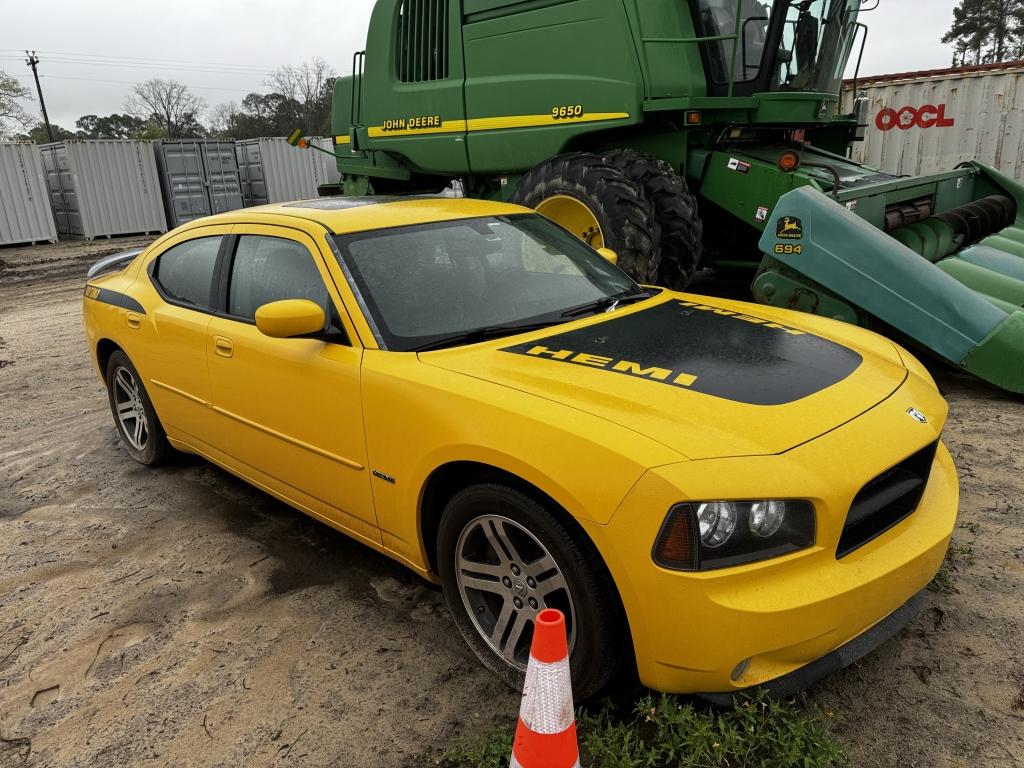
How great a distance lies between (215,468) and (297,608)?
1920mm

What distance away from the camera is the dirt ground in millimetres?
2328

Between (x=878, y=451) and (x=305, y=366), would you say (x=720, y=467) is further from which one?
(x=305, y=366)

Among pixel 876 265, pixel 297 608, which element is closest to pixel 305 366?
pixel 297 608

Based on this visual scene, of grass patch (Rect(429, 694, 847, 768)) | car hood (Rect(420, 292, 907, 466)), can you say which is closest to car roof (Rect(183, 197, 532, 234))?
car hood (Rect(420, 292, 907, 466))

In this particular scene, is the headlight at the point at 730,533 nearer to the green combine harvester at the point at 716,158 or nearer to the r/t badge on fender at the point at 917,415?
the r/t badge on fender at the point at 917,415

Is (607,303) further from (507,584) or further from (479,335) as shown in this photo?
(507,584)

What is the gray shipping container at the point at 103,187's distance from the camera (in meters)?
18.2

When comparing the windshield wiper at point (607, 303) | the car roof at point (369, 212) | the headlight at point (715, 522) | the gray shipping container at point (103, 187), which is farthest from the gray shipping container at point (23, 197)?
the headlight at point (715, 522)

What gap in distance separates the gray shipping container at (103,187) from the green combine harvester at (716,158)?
1356 centimetres

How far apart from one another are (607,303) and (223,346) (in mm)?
1798

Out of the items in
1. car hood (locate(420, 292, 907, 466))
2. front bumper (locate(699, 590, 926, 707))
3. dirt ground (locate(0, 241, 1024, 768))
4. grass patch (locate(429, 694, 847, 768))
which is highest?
car hood (locate(420, 292, 907, 466))

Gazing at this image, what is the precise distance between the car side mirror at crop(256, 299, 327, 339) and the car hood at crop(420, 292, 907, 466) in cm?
46

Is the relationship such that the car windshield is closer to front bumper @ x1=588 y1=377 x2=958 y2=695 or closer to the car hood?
the car hood

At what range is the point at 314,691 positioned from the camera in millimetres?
2572
